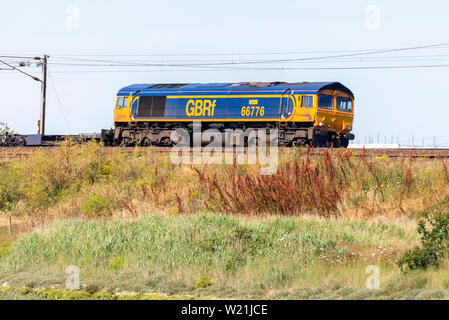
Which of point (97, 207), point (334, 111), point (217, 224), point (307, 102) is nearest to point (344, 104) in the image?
point (334, 111)

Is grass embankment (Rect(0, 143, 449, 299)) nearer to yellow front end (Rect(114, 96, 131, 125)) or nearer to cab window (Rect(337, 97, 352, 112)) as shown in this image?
yellow front end (Rect(114, 96, 131, 125))

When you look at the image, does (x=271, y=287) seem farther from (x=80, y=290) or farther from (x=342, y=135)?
(x=342, y=135)

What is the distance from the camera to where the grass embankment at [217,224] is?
1177cm

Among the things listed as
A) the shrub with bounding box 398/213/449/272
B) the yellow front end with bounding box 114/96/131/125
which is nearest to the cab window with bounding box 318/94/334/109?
the yellow front end with bounding box 114/96/131/125

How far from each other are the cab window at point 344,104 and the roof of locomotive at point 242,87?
476 millimetres

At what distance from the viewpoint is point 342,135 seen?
33.8 meters

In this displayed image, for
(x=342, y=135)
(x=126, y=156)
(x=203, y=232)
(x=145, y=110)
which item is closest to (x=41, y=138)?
(x=145, y=110)

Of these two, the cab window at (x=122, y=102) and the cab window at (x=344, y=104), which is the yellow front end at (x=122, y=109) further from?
the cab window at (x=344, y=104)

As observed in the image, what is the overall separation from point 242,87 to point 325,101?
443 cm

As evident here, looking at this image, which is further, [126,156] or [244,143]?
[244,143]

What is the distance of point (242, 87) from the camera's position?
34062mm

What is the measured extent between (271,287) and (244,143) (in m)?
22.4

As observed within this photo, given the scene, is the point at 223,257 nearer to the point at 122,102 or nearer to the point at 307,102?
the point at 307,102
